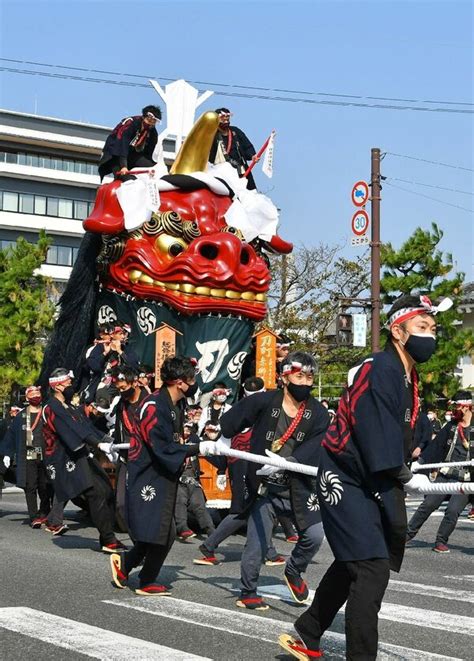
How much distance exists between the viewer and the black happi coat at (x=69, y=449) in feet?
34.4

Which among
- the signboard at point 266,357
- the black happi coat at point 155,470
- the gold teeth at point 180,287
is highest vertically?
the gold teeth at point 180,287

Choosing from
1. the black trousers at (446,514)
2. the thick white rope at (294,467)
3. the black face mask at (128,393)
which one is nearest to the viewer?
the thick white rope at (294,467)

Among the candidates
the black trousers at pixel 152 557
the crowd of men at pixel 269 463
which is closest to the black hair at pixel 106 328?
the crowd of men at pixel 269 463

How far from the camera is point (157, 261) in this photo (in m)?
13.1

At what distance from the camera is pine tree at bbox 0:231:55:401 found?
3319cm

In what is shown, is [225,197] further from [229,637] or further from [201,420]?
[229,637]

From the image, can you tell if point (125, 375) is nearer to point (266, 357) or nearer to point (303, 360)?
point (303, 360)

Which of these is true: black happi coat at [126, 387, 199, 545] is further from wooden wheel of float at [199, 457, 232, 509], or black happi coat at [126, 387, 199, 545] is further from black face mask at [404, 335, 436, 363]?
wooden wheel of float at [199, 457, 232, 509]

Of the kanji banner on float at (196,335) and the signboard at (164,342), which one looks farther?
the kanji banner on float at (196,335)

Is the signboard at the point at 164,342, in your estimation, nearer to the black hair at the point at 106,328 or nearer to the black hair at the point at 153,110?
the black hair at the point at 106,328

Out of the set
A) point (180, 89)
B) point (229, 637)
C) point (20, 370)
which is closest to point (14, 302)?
point (20, 370)

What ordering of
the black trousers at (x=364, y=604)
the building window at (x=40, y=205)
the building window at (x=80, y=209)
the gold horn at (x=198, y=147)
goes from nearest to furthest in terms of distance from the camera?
1. the black trousers at (x=364, y=604)
2. the gold horn at (x=198, y=147)
3. the building window at (x=40, y=205)
4. the building window at (x=80, y=209)

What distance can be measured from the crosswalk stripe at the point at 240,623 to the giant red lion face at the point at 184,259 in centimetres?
633

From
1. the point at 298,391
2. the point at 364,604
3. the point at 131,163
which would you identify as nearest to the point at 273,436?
the point at 298,391
